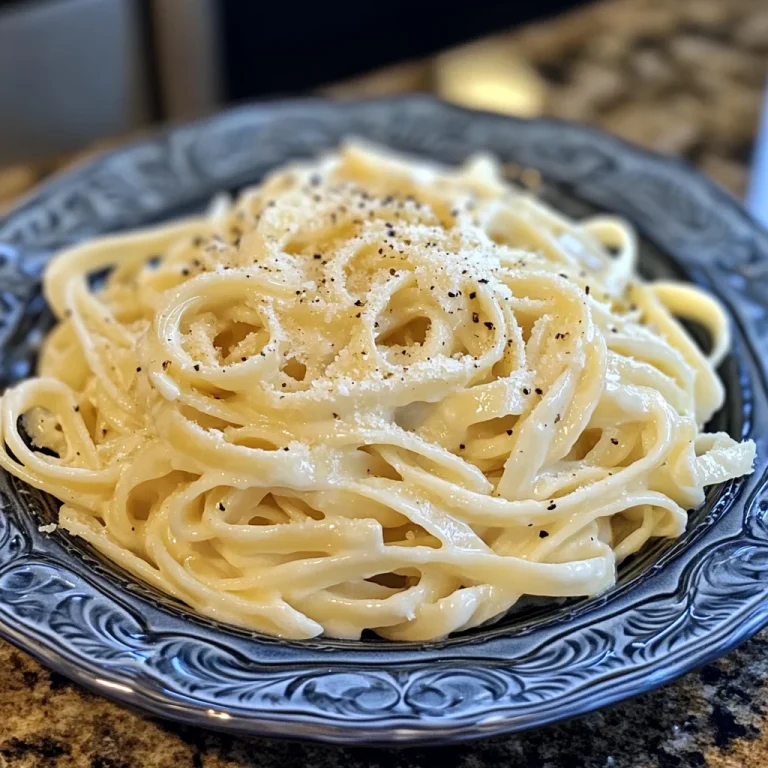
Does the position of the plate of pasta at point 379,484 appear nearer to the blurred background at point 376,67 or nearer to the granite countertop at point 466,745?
the granite countertop at point 466,745

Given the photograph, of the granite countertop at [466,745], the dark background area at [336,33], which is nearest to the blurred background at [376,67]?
the dark background area at [336,33]

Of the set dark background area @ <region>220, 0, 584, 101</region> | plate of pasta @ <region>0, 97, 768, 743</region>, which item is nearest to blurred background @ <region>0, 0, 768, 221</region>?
dark background area @ <region>220, 0, 584, 101</region>

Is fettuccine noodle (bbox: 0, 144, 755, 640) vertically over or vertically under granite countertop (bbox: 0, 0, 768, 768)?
over

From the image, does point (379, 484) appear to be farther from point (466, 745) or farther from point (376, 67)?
point (376, 67)

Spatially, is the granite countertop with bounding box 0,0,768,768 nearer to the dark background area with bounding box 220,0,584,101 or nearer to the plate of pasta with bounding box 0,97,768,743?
the plate of pasta with bounding box 0,97,768,743

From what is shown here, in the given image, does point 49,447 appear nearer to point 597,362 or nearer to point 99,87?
point 597,362

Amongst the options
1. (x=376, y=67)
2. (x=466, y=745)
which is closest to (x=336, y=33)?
(x=376, y=67)

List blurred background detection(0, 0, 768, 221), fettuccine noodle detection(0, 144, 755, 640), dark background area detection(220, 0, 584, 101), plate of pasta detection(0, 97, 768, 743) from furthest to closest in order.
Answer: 1. dark background area detection(220, 0, 584, 101)
2. blurred background detection(0, 0, 768, 221)
3. fettuccine noodle detection(0, 144, 755, 640)
4. plate of pasta detection(0, 97, 768, 743)
